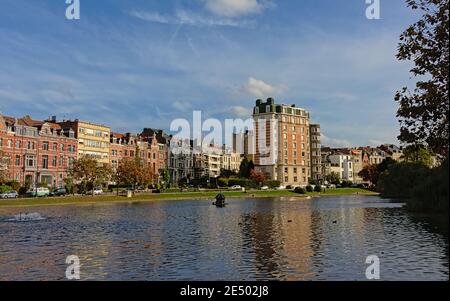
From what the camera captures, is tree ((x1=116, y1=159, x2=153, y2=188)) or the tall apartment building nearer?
tree ((x1=116, y1=159, x2=153, y2=188))

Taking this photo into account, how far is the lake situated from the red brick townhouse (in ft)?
252

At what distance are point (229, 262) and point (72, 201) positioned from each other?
7418 cm

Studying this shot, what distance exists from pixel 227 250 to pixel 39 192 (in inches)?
3409

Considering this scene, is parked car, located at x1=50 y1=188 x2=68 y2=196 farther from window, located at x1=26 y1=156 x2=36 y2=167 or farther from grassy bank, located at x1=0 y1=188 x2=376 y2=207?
window, located at x1=26 y1=156 x2=36 y2=167

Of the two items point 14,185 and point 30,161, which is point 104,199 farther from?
point 30,161

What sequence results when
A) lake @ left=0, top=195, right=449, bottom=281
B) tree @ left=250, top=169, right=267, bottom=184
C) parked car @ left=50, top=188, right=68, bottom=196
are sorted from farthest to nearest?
tree @ left=250, top=169, right=267, bottom=184
parked car @ left=50, top=188, right=68, bottom=196
lake @ left=0, top=195, right=449, bottom=281

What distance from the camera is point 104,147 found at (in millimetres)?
162125

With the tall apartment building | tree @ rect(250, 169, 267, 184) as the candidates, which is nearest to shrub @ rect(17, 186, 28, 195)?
the tall apartment building

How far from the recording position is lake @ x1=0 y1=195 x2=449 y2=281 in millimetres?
26406

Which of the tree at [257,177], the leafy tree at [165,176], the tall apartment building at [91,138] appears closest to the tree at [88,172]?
the tall apartment building at [91,138]

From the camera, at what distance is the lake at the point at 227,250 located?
2641 cm
